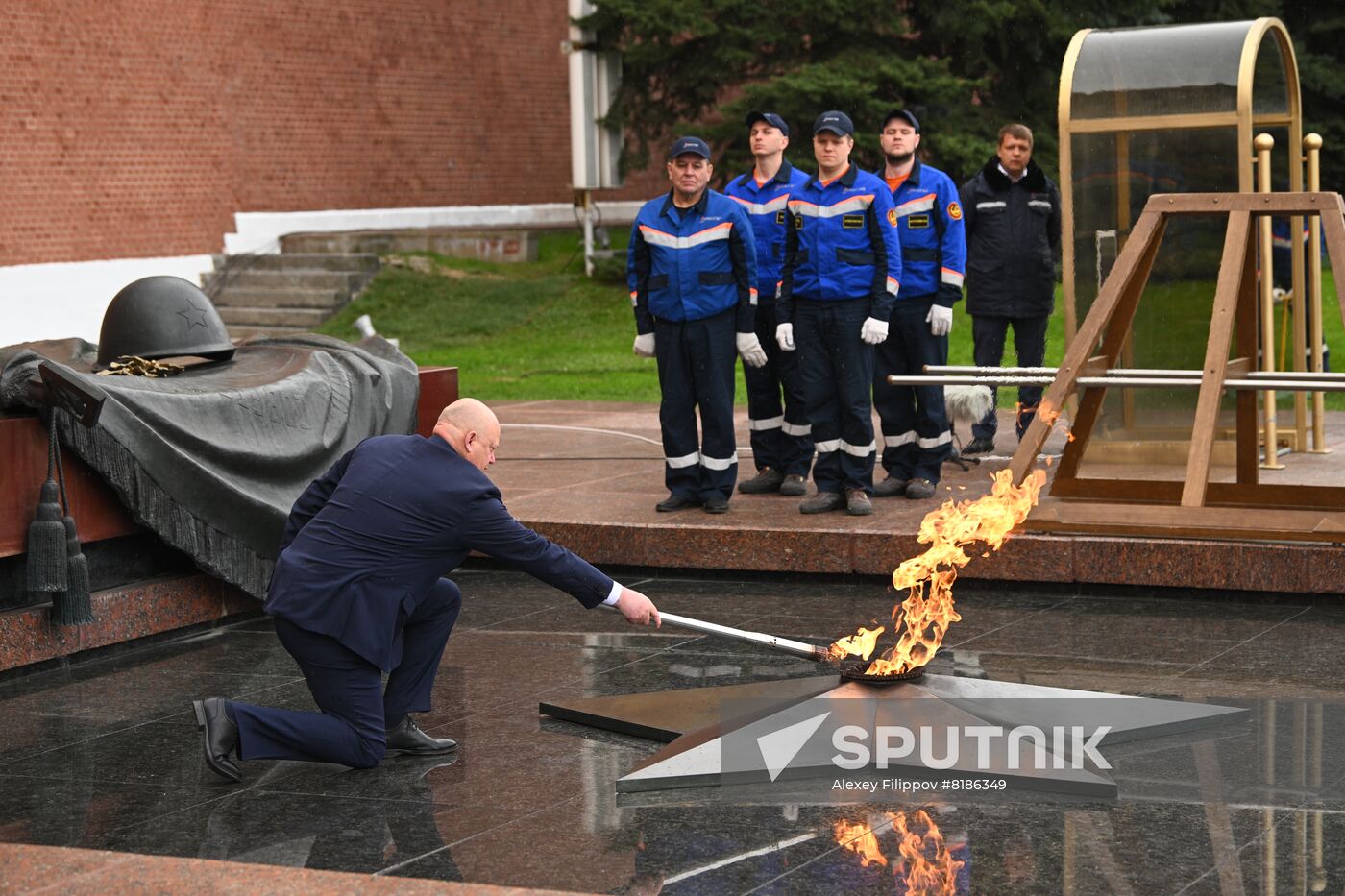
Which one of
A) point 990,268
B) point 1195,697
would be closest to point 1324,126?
point 990,268

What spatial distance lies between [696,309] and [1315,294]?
3.87m

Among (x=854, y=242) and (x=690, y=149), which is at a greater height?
(x=690, y=149)

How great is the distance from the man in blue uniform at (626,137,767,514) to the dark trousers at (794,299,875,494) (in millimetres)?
277

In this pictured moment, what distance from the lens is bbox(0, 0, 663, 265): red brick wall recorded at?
19.3m

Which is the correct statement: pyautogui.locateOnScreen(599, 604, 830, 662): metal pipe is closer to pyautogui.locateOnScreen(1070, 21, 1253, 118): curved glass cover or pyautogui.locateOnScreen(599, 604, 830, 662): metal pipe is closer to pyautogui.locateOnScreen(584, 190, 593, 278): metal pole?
pyautogui.locateOnScreen(1070, 21, 1253, 118): curved glass cover

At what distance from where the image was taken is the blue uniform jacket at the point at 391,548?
5.23 metres

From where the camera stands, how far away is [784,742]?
5168mm

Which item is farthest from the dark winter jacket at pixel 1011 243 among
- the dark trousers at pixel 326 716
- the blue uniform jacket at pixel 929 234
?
the dark trousers at pixel 326 716

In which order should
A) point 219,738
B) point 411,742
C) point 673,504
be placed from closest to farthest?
point 219,738
point 411,742
point 673,504

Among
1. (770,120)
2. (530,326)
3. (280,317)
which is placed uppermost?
(770,120)

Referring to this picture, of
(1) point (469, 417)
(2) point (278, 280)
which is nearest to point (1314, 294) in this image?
(1) point (469, 417)

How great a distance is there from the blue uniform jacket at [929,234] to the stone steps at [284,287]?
449 inches

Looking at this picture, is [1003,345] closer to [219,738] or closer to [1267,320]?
[1267,320]

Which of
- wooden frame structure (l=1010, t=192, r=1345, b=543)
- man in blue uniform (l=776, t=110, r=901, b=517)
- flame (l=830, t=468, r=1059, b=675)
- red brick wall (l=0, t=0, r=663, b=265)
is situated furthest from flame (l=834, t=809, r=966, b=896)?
red brick wall (l=0, t=0, r=663, b=265)
